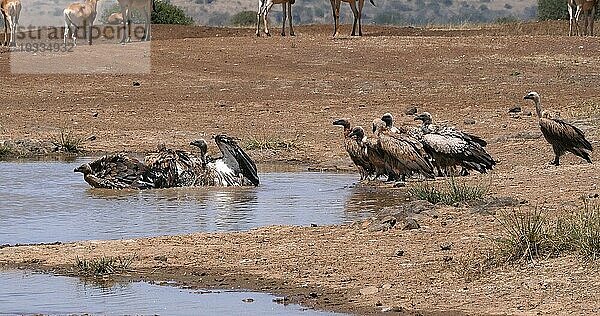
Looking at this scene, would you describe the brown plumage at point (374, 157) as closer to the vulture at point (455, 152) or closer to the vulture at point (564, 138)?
the vulture at point (455, 152)

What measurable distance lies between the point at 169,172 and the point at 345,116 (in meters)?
6.46

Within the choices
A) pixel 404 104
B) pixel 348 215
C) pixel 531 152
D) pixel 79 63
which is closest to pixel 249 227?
pixel 348 215

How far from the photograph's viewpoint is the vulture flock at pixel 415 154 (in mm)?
13891

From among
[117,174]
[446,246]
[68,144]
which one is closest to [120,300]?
[446,246]

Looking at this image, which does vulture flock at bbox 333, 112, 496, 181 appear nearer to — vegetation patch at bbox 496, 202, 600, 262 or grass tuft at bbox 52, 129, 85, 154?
grass tuft at bbox 52, 129, 85, 154

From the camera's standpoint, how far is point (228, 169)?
13.8 meters

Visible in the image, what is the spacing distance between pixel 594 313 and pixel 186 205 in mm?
5887

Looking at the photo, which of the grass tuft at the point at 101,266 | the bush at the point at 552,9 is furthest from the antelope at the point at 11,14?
the bush at the point at 552,9

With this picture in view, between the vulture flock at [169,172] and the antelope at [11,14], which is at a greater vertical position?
the antelope at [11,14]

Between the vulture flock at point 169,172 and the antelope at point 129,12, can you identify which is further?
the antelope at point 129,12

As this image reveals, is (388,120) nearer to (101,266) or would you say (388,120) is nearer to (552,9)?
(101,266)

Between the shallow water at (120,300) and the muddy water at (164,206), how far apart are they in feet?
6.54

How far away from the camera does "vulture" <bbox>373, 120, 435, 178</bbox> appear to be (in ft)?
45.4

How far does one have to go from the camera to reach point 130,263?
8.81 meters
